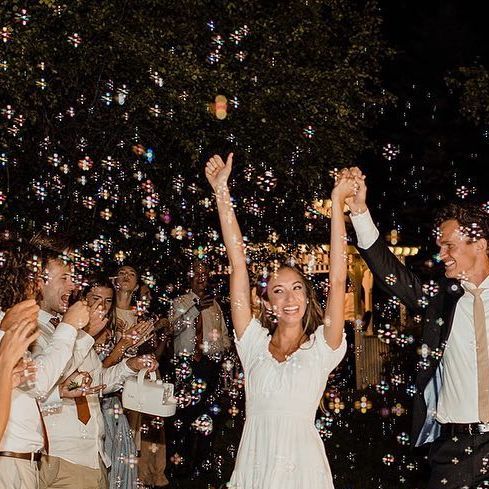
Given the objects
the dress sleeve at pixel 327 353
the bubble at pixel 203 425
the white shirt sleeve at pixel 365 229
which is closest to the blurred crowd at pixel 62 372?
the bubble at pixel 203 425

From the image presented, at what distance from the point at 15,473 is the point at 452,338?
6.88 ft

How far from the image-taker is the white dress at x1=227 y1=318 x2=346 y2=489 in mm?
3572

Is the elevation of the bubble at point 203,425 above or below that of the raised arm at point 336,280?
below

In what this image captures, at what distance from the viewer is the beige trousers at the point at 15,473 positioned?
3379 mm

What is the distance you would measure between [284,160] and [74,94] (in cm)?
271

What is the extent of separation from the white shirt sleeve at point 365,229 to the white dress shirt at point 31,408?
156cm

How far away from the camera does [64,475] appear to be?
430 centimetres

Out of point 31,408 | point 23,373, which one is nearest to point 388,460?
point 31,408

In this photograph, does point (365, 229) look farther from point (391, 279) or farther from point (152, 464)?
point (152, 464)

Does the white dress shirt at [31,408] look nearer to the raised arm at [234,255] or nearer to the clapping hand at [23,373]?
the clapping hand at [23,373]

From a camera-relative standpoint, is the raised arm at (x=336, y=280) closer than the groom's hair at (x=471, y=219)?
Yes

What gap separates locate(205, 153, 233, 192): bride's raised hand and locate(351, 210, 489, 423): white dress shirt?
4.27ft

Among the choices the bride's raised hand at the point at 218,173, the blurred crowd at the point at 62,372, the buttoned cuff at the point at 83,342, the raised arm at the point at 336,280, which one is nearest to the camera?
the blurred crowd at the point at 62,372

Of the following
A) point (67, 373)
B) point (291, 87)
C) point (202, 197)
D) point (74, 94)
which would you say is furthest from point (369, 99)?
point (67, 373)
